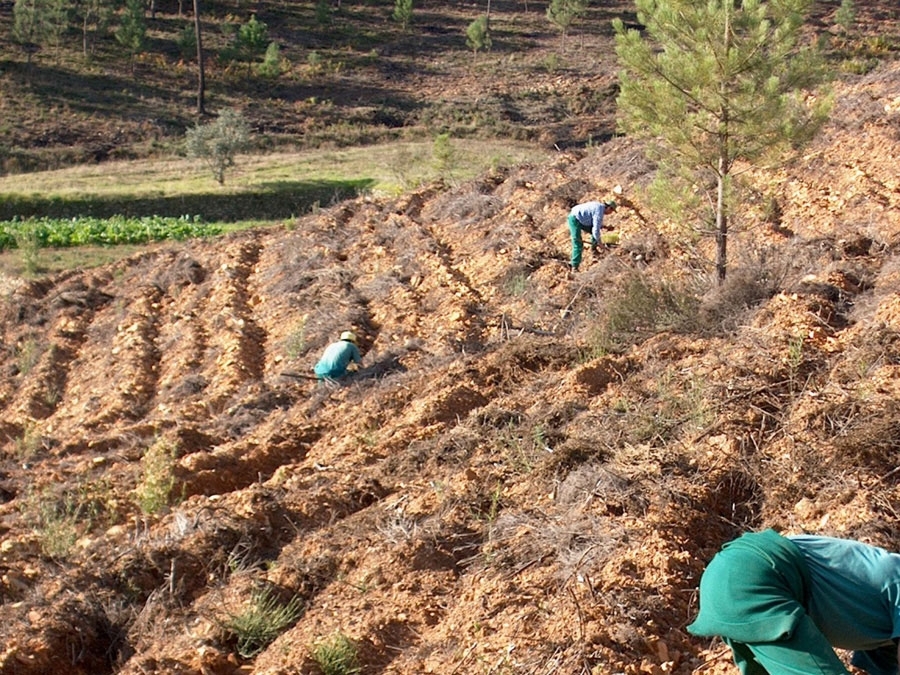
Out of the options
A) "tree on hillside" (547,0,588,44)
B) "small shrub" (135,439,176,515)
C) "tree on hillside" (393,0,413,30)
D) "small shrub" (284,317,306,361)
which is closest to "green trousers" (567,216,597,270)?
"small shrub" (284,317,306,361)

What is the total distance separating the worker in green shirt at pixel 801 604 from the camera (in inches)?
104

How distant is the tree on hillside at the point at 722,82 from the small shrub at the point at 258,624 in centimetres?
572

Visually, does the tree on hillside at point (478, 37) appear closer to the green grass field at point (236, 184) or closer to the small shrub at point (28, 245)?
the green grass field at point (236, 184)

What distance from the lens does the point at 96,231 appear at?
23.4 metres

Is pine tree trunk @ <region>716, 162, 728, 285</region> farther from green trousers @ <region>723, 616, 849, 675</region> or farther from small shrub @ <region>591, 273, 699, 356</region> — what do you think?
green trousers @ <region>723, 616, 849, 675</region>

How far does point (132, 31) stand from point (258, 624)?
43.7 meters

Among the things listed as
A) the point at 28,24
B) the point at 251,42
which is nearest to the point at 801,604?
the point at 28,24

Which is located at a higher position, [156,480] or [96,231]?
[156,480]

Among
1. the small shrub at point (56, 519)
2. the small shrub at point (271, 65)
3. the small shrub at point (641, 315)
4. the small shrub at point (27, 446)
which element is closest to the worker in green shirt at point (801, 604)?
the small shrub at point (56, 519)

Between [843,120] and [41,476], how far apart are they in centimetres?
1149

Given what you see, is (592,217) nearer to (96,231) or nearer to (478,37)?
(96,231)

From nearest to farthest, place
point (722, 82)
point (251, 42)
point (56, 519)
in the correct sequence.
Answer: point (56, 519) → point (722, 82) → point (251, 42)

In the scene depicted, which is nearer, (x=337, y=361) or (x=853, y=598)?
(x=853, y=598)

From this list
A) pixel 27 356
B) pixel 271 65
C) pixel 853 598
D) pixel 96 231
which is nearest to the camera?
pixel 853 598
